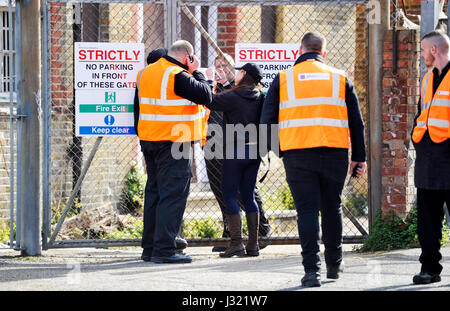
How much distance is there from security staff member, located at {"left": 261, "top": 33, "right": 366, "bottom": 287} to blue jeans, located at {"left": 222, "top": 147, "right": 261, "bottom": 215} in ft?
5.41

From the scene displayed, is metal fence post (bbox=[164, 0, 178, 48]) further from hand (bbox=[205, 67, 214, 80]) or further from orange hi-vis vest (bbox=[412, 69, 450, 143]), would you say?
orange hi-vis vest (bbox=[412, 69, 450, 143])

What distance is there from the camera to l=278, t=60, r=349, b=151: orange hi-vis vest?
655 cm

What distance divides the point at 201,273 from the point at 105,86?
2.29 meters

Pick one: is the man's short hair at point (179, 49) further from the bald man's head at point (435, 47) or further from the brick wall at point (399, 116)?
the bald man's head at point (435, 47)

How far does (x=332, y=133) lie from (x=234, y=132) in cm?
194

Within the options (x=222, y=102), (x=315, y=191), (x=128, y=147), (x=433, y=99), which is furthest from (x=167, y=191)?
(x=128, y=147)

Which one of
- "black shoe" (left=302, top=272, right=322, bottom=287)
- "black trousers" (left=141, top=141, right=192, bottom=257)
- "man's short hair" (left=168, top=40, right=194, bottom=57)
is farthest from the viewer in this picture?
"man's short hair" (left=168, top=40, right=194, bottom=57)

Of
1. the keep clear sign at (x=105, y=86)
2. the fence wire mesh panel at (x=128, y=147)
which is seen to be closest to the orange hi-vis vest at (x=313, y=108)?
the keep clear sign at (x=105, y=86)

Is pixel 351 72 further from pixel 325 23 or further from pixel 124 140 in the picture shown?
pixel 124 140

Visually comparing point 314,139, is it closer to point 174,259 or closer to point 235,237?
point 174,259

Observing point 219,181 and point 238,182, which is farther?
point 219,181

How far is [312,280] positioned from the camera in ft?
21.2

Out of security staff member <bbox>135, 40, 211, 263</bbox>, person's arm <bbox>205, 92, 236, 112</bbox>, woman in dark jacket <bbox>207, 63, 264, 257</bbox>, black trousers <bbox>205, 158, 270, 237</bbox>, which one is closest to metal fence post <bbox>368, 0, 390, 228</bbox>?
black trousers <bbox>205, 158, 270, 237</bbox>

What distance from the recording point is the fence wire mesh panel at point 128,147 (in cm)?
1078
